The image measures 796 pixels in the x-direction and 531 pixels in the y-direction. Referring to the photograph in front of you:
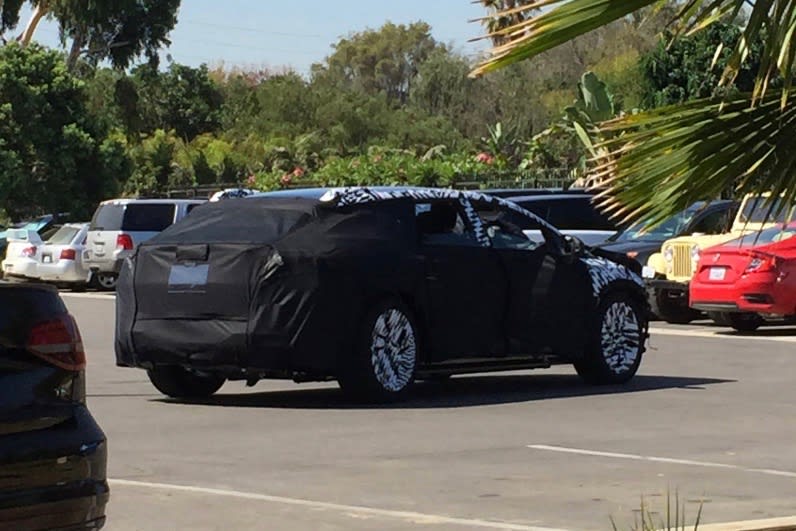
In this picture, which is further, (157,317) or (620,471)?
(157,317)

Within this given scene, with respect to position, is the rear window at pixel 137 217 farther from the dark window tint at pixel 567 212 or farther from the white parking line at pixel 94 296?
the dark window tint at pixel 567 212

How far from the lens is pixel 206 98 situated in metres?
84.9

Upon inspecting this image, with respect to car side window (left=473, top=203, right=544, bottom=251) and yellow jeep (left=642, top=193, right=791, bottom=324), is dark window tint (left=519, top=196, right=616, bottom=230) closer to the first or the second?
yellow jeep (left=642, top=193, right=791, bottom=324)

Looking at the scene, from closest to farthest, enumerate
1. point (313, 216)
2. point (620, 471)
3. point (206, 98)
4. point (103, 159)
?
point (620, 471), point (313, 216), point (103, 159), point (206, 98)

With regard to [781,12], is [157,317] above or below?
below

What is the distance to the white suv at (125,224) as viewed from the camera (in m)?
35.3

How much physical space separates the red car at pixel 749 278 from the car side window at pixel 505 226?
6938mm

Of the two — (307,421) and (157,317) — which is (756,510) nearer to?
(307,421)

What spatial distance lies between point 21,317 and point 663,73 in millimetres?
35475

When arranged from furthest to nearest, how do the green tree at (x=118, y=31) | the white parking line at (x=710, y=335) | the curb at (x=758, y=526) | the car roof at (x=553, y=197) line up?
1. the green tree at (x=118, y=31)
2. the car roof at (x=553, y=197)
3. the white parking line at (x=710, y=335)
4. the curb at (x=758, y=526)

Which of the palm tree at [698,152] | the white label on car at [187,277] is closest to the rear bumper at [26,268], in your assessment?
the white label on car at [187,277]

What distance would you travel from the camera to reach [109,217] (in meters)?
35.7

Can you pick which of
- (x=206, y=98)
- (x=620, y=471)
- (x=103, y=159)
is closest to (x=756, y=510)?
(x=620, y=471)

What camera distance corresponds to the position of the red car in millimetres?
22359
